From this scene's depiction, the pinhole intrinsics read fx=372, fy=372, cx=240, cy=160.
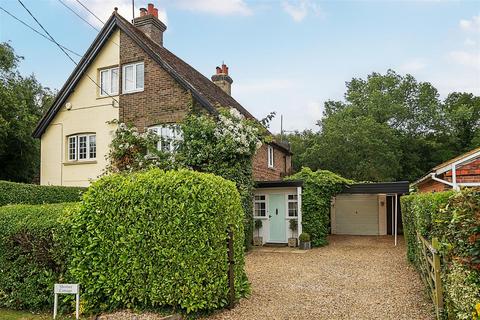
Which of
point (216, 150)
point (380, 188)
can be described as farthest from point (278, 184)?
point (216, 150)

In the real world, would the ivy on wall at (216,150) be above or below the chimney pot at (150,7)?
below

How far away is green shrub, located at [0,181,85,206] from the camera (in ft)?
35.2

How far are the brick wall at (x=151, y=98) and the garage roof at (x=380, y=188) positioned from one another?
26.4 feet

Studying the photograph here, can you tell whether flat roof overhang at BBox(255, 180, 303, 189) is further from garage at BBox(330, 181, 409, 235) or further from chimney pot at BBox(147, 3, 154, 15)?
chimney pot at BBox(147, 3, 154, 15)

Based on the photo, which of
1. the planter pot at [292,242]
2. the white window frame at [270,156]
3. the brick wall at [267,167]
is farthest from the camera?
the white window frame at [270,156]

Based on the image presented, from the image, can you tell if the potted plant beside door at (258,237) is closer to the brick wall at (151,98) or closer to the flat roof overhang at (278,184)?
the flat roof overhang at (278,184)

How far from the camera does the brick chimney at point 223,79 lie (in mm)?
21812

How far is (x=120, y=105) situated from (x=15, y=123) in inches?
303

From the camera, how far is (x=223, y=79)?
21766 millimetres

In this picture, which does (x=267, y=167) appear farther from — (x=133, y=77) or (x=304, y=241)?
(x=133, y=77)

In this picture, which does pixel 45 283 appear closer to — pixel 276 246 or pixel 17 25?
pixel 17 25

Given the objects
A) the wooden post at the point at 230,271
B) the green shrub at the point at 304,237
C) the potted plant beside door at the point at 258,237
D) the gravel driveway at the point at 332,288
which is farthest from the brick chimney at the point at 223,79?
the wooden post at the point at 230,271

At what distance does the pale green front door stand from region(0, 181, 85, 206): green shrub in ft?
25.1

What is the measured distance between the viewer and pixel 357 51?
12617mm
